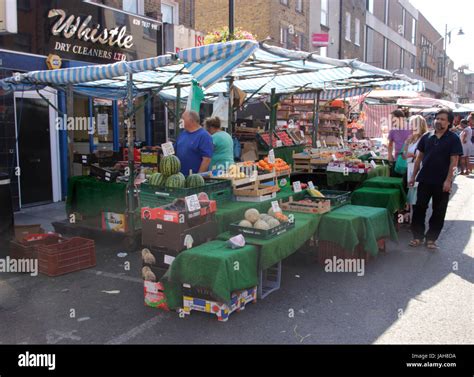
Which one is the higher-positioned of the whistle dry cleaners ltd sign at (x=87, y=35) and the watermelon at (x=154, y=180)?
the whistle dry cleaners ltd sign at (x=87, y=35)

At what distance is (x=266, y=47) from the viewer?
646 cm

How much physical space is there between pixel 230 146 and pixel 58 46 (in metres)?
5.88

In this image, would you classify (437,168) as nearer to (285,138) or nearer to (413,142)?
(413,142)

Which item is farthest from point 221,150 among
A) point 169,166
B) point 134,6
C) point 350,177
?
point 134,6

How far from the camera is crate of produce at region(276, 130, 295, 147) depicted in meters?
12.7

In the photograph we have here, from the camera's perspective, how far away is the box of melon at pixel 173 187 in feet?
18.9

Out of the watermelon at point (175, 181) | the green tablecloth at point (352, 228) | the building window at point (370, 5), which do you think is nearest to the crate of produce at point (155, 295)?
the watermelon at point (175, 181)

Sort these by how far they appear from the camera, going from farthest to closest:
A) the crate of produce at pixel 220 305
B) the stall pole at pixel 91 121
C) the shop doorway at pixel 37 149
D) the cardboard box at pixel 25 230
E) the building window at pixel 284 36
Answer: the building window at pixel 284 36
the stall pole at pixel 91 121
the shop doorway at pixel 37 149
the cardboard box at pixel 25 230
the crate of produce at pixel 220 305

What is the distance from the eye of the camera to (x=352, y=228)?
239 inches

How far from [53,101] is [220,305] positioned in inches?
313

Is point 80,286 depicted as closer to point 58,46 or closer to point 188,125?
point 188,125

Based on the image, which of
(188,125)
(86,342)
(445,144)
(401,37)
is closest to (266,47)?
(188,125)

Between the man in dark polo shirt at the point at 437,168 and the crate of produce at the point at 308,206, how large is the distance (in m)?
1.73

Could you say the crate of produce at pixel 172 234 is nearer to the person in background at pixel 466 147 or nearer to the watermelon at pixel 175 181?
the watermelon at pixel 175 181
